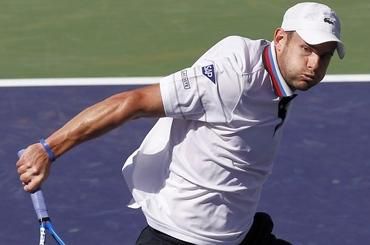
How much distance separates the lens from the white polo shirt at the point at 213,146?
589cm

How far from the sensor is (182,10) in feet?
37.9

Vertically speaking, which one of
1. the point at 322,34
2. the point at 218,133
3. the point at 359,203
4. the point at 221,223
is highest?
the point at 322,34

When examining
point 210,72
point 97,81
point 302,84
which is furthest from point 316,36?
point 97,81

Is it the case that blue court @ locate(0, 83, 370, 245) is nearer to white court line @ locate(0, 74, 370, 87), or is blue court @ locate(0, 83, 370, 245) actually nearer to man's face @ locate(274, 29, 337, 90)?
white court line @ locate(0, 74, 370, 87)

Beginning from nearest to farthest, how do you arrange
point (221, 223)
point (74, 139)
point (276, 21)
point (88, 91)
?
point (74, 139)
point (221, 223)
point (88, 91)
point (276, 21)

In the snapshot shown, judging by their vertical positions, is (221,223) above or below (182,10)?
above

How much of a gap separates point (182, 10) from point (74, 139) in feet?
19.2

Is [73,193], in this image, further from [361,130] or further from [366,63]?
[366,63]

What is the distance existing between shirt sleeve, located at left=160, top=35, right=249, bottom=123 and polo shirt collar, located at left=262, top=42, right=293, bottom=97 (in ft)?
0.50

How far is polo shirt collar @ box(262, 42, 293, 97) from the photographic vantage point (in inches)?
236

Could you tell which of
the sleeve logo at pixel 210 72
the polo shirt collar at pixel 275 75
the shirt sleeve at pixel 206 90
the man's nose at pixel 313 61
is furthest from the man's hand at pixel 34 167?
the man's nose at pixel 313 61

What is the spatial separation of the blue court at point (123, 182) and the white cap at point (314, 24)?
2.58 meters

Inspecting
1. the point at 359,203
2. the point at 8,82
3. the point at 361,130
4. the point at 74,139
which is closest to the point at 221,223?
the point at 74,139

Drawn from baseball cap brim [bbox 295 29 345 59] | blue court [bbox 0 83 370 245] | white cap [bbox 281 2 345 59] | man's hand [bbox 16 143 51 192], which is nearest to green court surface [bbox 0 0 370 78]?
blue court [bbox 0 83 370 245]
